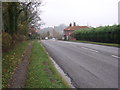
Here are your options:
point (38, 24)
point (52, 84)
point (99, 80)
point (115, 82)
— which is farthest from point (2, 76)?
point (38, 24)

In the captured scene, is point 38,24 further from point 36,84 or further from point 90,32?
point 36,84

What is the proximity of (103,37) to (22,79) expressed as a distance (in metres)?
37.3

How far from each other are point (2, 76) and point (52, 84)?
7.82ft

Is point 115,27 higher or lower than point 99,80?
higher

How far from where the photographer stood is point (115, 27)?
37.2m

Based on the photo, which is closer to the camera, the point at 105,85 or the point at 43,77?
the point at 105,85

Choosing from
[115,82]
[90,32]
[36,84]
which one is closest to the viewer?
[36,84]

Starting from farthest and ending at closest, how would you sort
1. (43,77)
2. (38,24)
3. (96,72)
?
1. (38,24)
2. (96,72)
3. (43,77)

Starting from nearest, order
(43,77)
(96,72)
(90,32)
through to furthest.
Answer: (43,77)
(96,72)
(90,32)

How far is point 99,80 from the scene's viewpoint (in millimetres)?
7570

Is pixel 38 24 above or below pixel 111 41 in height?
above

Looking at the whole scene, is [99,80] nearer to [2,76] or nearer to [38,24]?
[2,76]

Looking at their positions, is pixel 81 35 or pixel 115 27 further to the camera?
pixel 81 35

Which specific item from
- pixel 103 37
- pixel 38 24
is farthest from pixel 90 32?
pixel 38 24
